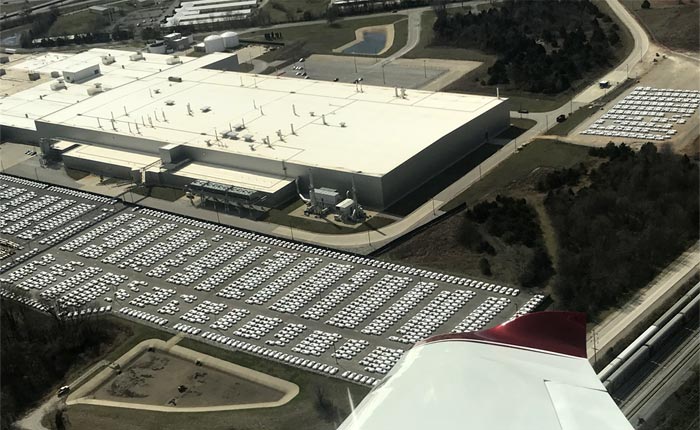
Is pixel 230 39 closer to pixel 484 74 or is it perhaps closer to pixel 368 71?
pixel 368 71

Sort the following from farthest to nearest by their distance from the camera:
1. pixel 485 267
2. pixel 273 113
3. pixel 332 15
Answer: pixel 332 15 → pixel 273 113 → pixel 485 267

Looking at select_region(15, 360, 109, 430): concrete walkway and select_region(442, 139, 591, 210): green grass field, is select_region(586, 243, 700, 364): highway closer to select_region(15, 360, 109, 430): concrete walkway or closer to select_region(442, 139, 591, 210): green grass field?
select_region(442, 139, 591, 210): green grass field

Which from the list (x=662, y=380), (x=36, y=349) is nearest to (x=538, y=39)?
(x=662, y=380)

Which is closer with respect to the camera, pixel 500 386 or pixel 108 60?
pixel 500 386

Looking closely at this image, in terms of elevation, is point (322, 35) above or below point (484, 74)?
above

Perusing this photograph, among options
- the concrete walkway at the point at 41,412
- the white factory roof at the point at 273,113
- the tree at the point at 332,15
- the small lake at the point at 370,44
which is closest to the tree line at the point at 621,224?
the white factory roof at the point at 273,113

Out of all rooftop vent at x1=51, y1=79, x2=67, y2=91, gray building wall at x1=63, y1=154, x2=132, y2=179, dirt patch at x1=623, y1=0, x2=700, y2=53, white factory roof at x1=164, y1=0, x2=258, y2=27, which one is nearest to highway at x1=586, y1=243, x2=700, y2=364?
gray building wall at x1=63, y1=154, x2=132, y2=179

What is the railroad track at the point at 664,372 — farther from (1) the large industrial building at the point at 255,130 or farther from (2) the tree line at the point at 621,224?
(1) the large industrial building at the point at 255,130
